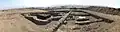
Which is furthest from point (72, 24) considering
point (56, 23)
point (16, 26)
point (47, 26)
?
point (16, 26)

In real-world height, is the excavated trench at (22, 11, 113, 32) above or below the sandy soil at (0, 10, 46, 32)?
below

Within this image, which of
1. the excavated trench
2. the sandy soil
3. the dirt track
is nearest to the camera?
the sandy soil

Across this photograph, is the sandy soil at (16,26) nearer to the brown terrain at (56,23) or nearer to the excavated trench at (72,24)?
the brown terrain at (56,23)

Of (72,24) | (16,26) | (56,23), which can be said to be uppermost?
(16,26)

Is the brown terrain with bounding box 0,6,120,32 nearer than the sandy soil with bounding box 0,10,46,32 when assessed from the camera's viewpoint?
No

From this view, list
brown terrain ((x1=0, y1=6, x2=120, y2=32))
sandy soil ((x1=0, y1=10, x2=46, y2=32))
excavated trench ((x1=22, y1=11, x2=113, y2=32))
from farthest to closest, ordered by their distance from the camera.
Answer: excavated trench ((x1=22, y1=11, x2=113, y2=32))
brown terrain ((x1=0, y1=6, x2=120, y2=32))
sandy soil ((x1=0, y1=10, x2=46, y2=32))

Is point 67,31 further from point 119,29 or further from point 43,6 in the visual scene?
point 43,6

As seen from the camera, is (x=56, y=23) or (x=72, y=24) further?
(x=72, y=24)

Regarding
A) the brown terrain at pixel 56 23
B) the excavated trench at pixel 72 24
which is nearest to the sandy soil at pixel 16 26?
the brown terrain at pixel 56 23

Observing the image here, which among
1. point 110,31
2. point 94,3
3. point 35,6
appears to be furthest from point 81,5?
point 110,31

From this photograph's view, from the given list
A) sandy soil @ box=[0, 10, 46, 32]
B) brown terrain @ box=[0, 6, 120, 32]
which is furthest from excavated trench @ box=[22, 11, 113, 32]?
sandy soil @ box=[0, 10, 46, 32]

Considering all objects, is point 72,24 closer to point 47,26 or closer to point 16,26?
point 47,26

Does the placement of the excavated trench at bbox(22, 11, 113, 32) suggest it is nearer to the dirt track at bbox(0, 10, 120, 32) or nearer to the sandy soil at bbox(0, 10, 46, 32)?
the dirt track at bbox(0, 10, 120, 32)

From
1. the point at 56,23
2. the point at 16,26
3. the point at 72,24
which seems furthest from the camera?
the point at 72,24
